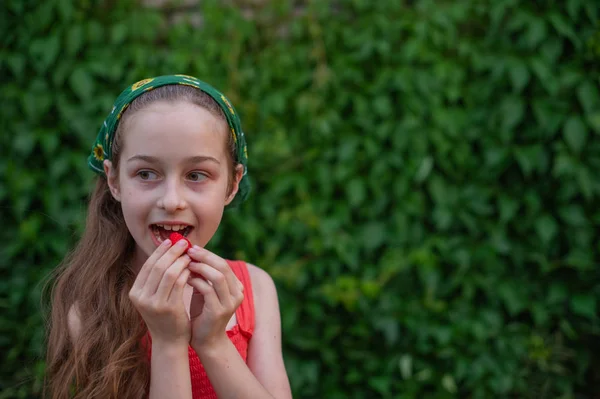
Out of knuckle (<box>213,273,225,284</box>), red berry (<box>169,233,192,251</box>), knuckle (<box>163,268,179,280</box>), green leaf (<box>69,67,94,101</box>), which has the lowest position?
knuckle (<box>213,273,225,284</box>)

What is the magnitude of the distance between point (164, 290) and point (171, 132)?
0.38 m

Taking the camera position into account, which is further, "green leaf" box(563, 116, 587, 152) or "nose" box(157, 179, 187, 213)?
"green leaf" box(563, 116, 587, 152)

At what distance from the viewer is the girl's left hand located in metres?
1.51

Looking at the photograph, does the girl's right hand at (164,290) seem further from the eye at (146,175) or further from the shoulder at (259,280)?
the shoulder at (259,280)

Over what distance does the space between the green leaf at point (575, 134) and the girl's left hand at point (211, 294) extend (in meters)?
2.33

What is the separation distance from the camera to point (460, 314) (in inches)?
132

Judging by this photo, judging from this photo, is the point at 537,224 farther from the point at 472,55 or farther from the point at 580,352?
the point at 472,55

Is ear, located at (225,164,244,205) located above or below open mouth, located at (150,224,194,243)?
above

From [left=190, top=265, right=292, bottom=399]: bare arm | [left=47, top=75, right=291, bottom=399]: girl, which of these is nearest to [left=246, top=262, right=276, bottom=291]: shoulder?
[left=190, top=265, right=292, bottom=399]: bare arm

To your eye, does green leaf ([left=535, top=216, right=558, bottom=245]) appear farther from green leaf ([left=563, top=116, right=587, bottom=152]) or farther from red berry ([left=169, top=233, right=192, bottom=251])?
red berry ([left=169, top=233, right=192, bottom=251])

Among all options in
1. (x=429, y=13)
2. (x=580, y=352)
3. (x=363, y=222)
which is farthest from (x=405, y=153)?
(x=580, y=352)

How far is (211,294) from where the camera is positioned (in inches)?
59.7

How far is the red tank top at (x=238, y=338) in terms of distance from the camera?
179 centimetres

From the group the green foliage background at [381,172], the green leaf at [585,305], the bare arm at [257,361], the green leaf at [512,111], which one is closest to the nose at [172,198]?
the bare arm at [257,361]
